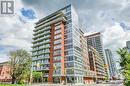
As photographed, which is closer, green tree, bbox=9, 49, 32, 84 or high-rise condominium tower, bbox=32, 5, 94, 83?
green tree, bbox=9, 49, 32, 84

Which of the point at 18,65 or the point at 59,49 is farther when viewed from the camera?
the point at 59,49

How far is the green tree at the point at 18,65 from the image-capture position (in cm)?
6669

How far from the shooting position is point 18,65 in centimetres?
6700

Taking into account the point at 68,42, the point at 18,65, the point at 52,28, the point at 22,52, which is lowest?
the point at 18,65

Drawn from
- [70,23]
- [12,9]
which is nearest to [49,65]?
[70,23]

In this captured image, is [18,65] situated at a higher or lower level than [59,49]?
lower

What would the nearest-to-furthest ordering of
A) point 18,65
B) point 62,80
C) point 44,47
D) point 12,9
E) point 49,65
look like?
point 12,9
point 18,65
point 62,80
point 49,65
point 44,47

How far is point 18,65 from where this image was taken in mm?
67000

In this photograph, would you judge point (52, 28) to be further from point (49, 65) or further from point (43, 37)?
point (49, 65)

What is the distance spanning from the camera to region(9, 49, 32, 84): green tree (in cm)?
6669

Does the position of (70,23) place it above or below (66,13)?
below

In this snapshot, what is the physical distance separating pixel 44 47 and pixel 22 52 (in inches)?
1412

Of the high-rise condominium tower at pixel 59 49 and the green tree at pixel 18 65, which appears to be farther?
the high-rise condominium tower at pixel 59 49

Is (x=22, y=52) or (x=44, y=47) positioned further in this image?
(x=44, y=47)
